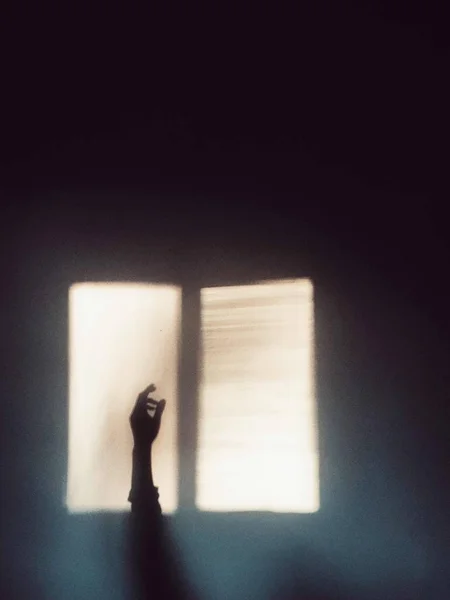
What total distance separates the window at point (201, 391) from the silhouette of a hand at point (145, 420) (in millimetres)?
24

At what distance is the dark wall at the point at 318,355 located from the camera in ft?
4.73

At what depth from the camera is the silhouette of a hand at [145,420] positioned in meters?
1.50

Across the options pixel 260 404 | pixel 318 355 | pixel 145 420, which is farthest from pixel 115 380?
pixel 318 355

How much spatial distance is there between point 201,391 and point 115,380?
23 centimetres

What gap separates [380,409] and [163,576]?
2.32ft

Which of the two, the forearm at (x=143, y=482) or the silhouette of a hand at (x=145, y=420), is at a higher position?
the silhouette of a hand at (x=145, y=420)

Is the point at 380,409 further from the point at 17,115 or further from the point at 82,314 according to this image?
the point at 17,115

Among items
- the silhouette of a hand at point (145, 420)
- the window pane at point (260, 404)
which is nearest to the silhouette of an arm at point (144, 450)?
the silhouette of a hand at point (145, 420)

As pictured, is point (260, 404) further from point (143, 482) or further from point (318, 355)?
point (143, 482)

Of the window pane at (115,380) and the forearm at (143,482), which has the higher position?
the window pane at (115,380)

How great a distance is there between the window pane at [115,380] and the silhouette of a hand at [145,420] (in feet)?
0.06

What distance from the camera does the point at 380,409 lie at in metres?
1.46

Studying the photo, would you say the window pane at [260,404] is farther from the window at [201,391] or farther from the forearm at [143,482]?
the forearm at [143,482]

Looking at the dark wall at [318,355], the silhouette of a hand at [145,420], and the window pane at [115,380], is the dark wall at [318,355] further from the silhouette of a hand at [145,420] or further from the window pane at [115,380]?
the silhouette of a hand at [145,420]
